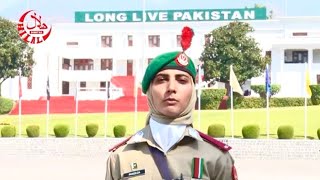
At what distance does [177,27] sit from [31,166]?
3498 centimetres

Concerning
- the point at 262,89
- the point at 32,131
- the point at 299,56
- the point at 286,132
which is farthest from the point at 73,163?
the point at 299,56

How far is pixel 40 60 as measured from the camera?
49625 millimetres

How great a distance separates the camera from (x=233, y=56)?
4319 centimetres

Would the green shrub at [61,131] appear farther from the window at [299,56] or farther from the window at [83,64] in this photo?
the window at [83,64]

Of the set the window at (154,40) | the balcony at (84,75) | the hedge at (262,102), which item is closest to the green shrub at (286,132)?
the hedge at (262,102)

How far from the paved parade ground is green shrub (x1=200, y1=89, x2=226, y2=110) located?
1877 cm

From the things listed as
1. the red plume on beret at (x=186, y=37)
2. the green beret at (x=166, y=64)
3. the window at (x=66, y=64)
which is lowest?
the green beret at (x=166, y=64)

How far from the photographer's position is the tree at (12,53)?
44438 millimetres

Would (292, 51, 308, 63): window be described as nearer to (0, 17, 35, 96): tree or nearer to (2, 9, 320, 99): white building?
(2, 9, 320, 99): white building

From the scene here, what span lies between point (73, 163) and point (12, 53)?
88.3 ft

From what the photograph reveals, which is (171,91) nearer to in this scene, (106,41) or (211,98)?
(211,98)

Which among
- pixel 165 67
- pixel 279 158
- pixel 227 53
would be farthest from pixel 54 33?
pixel 165 67

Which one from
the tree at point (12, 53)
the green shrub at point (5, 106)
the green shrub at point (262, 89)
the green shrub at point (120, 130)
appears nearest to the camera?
the green shrub at point (120, 130)

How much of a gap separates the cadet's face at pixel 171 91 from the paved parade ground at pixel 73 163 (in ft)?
38.7
